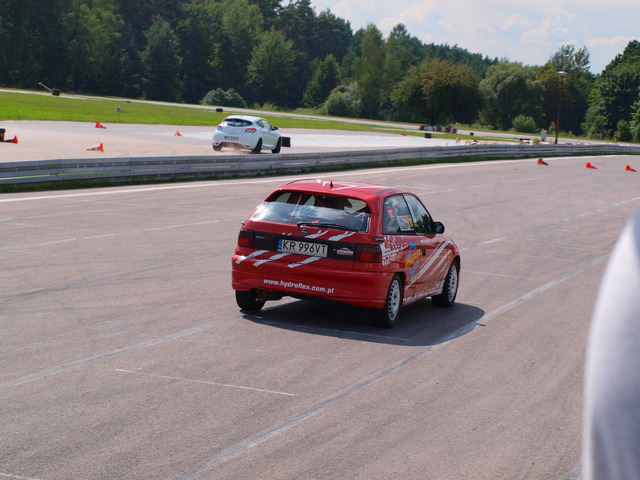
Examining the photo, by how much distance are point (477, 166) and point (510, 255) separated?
2887cm

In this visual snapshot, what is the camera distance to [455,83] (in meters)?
104

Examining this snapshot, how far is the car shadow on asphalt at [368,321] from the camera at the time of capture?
8.66 metres

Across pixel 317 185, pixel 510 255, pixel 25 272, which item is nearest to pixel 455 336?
pixel 317 185

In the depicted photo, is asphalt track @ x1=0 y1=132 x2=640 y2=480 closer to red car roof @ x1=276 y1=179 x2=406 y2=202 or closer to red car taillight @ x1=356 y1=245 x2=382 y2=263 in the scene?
red car taillight @ x1=356 y1=245 x2=382 y2=263

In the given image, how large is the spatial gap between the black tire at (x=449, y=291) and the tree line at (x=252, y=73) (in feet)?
309

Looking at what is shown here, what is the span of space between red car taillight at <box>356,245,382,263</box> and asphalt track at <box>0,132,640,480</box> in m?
0.80

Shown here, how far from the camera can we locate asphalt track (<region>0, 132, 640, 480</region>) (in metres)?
4.98

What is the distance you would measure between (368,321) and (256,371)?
280 centimetres

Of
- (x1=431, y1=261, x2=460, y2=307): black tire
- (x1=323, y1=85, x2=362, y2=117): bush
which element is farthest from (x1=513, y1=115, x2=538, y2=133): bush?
(x1=431, y1=261, x2=460, y2=307): black tire

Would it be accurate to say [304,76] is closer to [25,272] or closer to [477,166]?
[477,166]

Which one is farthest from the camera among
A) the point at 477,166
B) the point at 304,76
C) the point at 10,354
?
the point at 304,76

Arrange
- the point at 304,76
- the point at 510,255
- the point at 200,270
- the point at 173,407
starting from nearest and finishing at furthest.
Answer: the point at 173,407 < the point at 200,270 < the point at 510,255 < the point at 304,76

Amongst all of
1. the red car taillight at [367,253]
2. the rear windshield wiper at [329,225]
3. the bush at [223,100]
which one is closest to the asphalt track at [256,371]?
the red car taillight at [367,253]

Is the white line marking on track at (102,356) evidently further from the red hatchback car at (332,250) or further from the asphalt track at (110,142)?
the asphalt track at (110,142)
